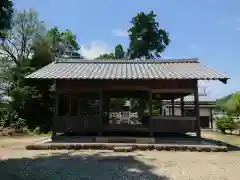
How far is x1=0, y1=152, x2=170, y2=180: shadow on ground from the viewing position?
686 centimetres

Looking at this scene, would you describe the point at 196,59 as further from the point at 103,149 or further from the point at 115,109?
the point at 115,109

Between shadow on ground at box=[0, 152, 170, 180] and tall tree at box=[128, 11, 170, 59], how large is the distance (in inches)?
1262

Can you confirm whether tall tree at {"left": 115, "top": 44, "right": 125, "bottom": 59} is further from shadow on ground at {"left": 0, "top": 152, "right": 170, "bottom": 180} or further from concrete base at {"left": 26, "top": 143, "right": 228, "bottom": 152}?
shadow on ground at {"left": 0, "top": 152, "right": 170, "bottom": 180}

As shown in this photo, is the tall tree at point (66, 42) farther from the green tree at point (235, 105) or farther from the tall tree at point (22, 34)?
the green tree at point (235, 105)

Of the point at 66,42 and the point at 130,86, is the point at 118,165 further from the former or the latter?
the point at 66,42

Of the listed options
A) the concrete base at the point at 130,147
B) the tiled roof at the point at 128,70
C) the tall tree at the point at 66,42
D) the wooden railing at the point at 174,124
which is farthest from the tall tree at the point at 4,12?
the tall tree at the point at 66,42

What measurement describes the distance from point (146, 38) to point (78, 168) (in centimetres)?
3567

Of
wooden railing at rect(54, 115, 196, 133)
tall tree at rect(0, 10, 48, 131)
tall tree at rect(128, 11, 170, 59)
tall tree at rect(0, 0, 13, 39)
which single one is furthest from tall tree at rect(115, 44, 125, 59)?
tall tree at rect(0, 0, 13, 39)

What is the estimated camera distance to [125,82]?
13.8m

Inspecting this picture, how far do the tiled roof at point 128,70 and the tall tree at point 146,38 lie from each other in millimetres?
24219

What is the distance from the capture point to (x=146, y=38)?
137 ft

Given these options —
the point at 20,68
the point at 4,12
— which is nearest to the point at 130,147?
the point at 4,12

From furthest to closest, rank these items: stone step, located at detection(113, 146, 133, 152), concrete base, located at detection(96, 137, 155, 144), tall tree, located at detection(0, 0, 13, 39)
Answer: concrete base, located at detection(96, 137, 155, 144)
stone step, located at detection(113, 146, 133, 152)
tall tree, located at detection(0, 0, 13, 39)

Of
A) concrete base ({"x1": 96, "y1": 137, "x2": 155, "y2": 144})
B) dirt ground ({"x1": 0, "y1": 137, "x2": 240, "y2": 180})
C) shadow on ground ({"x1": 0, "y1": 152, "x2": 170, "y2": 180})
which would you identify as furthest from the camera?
concrete base ({"x1": 96, "y1": 137, "x2": 155, "y2": 144})
